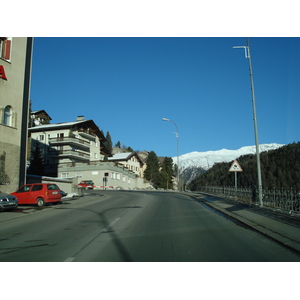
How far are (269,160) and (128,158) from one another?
53.8 metres

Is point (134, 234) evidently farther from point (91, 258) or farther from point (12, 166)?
point (12, 166)

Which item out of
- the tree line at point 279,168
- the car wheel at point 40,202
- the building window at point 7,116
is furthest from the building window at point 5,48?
the tree line at point 279,168

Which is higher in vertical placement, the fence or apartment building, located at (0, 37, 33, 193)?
apartment building, located at (0, 37, 33, 193)

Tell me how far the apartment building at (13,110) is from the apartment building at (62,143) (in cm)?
3721

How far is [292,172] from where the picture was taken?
32.2m

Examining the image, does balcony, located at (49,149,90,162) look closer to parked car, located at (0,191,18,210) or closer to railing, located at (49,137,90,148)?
railing, located at (49,137,90,148)

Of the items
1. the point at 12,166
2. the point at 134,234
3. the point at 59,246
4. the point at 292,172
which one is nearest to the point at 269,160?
the point at 292,172

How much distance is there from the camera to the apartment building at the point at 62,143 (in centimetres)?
6297

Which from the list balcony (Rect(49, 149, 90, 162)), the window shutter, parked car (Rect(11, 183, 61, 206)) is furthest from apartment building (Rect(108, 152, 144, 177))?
parked car (Rect(11, 183, 61, 206))

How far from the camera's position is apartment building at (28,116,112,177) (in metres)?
63.0

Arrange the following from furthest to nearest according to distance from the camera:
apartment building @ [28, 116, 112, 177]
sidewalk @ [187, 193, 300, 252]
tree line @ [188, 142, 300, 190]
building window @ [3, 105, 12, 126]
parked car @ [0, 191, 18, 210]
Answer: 1. apartment building @ [28, 116, 112, 177]
2. tree line @ [188, 142, 300, 190]
3. building window @ [3, 105, 12, 126]
4. parked car @ [0, 191, 18, 210]
5. sidewalk @ [187, 193, 300, 252]

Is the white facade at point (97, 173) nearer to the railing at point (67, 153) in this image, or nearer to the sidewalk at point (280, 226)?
the railing at point (67, 153)

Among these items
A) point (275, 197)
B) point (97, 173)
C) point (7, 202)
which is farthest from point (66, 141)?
point (275, 197)
